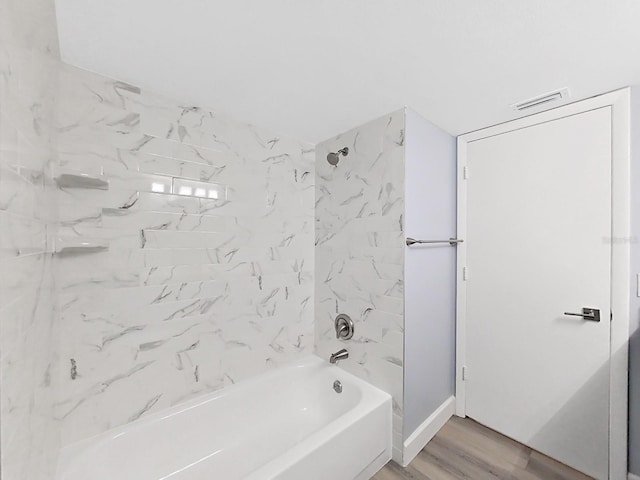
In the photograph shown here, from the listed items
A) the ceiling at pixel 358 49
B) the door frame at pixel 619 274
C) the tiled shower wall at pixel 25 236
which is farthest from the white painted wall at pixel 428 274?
the tiled shower wall at pixel 25 236

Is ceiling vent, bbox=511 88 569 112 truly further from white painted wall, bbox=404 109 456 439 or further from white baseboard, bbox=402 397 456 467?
white baseboard, bbox=402 397 456 467

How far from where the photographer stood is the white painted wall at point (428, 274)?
173 cm

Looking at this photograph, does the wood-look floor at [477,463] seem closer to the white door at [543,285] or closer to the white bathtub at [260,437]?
the white door at [543,285]

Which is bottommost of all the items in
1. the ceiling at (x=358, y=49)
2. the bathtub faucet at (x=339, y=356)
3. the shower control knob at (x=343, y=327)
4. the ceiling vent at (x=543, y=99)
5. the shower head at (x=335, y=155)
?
the bathtub faucet at (x=339, y=356)

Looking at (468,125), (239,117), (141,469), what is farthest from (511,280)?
(141,469)

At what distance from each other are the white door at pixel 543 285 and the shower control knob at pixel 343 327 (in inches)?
36.8

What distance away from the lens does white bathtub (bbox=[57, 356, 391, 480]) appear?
4.23 ft

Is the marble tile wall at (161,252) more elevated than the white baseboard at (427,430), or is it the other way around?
the marble tile wall at (161,252)

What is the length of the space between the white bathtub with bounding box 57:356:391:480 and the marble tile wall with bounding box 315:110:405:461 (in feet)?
0.61

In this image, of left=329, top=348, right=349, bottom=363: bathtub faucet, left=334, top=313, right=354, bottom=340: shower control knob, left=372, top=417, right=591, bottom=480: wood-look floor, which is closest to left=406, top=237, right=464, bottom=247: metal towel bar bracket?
left=334, top=313, right=354, bottom=340: shower control knob

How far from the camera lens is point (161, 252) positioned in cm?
156

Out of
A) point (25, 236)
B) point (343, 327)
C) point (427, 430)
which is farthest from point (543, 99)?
point (25, 236)

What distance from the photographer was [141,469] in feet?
4.71

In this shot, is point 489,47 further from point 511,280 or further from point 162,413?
point 162,413
